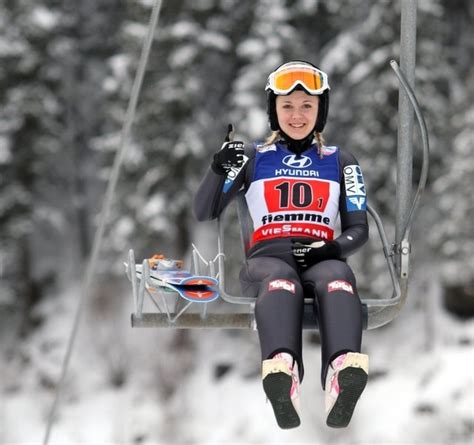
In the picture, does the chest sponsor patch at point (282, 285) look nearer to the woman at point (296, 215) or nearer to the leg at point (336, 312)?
the woman at point (296, 215)

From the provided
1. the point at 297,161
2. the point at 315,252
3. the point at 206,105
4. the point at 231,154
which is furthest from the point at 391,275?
the point at 206,105

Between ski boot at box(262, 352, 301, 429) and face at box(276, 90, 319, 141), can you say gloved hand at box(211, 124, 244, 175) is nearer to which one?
face at box(276, 90, 319, 141)

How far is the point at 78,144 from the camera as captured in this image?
28.9 meters

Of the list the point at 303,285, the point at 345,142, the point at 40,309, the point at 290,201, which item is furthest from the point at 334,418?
the point at 40,309

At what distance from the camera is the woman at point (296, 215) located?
4762mm

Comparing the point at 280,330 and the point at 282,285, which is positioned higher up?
the point at 282,285

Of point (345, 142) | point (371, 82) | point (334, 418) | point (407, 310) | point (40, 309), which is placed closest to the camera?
point (334, 418)

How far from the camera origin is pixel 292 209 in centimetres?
530

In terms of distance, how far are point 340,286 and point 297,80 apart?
1.08 metres

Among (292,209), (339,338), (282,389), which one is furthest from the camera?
(292,209)

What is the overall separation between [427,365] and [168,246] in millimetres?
6749

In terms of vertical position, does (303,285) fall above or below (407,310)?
below

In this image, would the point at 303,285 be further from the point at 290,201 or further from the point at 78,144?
the point at 78,144

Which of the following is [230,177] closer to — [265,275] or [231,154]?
[231,154]
